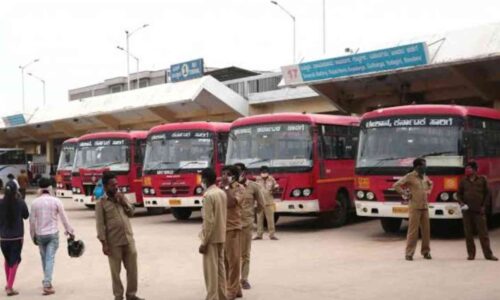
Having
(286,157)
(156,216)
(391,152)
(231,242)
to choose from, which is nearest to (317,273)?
(231,242)

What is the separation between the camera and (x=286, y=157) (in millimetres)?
17219

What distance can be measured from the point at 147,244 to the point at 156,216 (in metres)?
8.31

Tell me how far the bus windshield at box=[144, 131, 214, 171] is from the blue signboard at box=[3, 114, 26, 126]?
33334mm

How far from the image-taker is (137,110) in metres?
39.3

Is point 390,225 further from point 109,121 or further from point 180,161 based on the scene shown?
point 109,121

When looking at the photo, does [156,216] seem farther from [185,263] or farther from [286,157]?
[185,263]

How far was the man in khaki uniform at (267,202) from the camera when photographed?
51.9 feet

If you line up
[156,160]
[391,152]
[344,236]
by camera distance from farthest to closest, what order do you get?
1. [156,160]
2. [344,236]
3. [391,152]

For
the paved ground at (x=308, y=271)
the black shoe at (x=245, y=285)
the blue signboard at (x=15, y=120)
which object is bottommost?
the paved ground at (x=308, y=271)

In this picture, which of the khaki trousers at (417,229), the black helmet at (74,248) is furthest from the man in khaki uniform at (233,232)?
the khaki trousers at (417,229)

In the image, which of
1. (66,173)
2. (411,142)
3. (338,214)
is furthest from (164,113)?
(411,142)

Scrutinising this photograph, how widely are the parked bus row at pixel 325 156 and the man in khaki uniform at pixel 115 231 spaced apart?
25.2 ft

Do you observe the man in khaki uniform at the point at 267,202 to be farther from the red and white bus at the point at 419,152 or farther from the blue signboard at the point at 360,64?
the blue signboard at the point at 360,64

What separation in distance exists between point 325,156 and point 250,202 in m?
7.91
